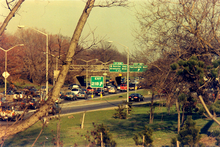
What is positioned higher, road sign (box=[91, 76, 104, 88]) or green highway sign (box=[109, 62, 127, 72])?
green highway sign (box=[109, 62, 127, 72])

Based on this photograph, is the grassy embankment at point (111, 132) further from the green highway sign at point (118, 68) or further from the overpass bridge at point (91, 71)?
the green highway sign at point (118, 68)

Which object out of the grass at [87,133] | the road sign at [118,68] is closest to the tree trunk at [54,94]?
the grass at [87,133]

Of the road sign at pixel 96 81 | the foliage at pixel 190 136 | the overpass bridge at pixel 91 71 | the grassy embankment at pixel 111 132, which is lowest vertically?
the grassy embankment at pixel 111 132

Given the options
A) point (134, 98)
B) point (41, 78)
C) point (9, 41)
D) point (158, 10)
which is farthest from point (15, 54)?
point (41, 78)

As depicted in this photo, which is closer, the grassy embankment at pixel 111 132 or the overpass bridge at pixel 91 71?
the overpass bridge at pixel 91 71

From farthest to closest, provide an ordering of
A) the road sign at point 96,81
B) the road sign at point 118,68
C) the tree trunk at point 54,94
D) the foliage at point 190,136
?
the road sign at point 118,68
the road sign at point 96,81
the foliage at point 190,136
the tree trunk at point 54,94

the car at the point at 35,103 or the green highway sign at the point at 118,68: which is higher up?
the green highway sign at the point at 118,68

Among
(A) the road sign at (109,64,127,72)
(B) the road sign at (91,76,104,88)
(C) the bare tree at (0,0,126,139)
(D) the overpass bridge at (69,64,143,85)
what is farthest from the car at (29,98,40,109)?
(A) the road sign at (109,64,127,72)

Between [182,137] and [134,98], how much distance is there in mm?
31130

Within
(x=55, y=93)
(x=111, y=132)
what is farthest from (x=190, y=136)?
(x=111, y=132)

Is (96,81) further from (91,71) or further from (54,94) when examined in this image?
(54,94)

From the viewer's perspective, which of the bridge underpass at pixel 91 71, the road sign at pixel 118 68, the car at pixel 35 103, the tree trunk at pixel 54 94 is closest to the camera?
the tree trunk at pixel 54 94

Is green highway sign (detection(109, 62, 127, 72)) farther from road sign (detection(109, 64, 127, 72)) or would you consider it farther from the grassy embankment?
the grassy embankment

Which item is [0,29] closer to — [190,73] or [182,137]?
[190,73]
